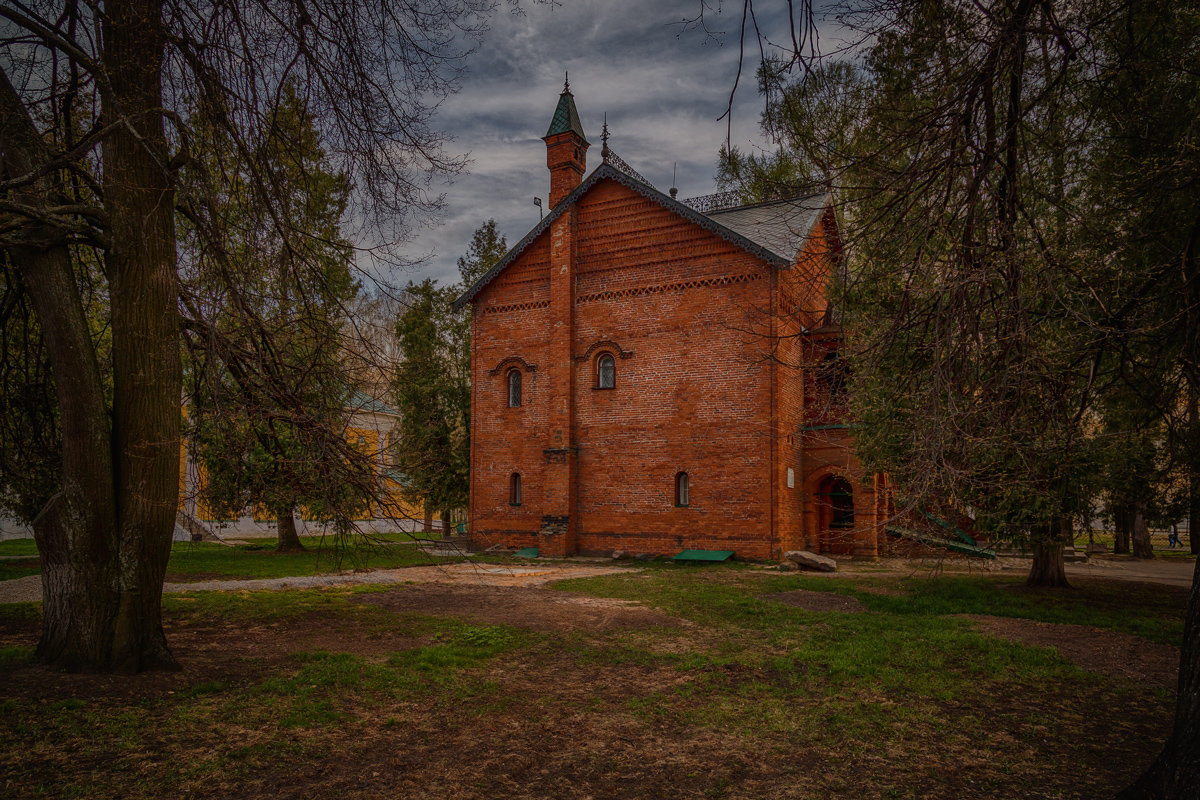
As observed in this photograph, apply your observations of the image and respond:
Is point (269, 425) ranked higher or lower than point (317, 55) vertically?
lower

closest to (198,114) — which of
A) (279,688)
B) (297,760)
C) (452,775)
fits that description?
(279,688)

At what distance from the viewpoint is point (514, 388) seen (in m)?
22.4

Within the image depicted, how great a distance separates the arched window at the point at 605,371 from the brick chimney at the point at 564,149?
21.2 feet

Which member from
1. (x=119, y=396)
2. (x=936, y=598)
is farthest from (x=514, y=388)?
(x=119, y=396)

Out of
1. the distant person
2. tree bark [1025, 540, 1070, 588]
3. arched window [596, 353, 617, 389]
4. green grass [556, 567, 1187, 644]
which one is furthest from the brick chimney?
the distant person

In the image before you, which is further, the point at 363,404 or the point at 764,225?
the point at 764,225

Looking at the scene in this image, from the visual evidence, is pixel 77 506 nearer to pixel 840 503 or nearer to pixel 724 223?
pixel 724 223

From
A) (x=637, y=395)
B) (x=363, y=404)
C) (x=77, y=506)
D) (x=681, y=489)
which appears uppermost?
(x=637, y=395)

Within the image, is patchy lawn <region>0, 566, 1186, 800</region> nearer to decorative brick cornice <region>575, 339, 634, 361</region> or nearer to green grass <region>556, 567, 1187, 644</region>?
green grass <region>556, 567, 1187, 644</region>

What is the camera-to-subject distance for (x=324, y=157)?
6.88m

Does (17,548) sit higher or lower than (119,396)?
lower

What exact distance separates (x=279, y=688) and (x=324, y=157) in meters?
4.79

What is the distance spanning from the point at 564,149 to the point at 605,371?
835cm

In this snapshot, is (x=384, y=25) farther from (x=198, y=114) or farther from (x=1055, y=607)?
(x=1055, y=607)
